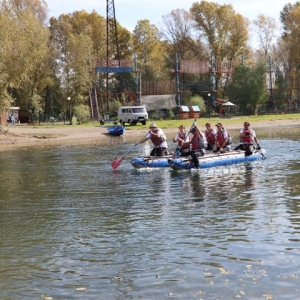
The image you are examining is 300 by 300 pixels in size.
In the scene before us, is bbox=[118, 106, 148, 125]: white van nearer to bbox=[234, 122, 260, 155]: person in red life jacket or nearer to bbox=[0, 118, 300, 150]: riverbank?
bbox=[0, 118, 300, 150]: riverbank

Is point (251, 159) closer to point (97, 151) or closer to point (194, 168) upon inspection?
point (194, 168)

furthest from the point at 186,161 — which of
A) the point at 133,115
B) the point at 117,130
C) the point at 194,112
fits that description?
the point at 194,112

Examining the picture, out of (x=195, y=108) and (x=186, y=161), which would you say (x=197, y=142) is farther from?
(x=195, y=108)

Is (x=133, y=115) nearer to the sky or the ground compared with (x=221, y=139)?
nearer to the sky

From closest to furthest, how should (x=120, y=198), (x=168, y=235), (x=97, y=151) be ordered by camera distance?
(x=168, y=235) < (x=120, y=198) < (x=97, y=151)

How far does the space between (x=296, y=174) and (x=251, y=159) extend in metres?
4.28

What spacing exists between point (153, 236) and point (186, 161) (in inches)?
416

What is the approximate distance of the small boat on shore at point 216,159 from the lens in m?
21.9

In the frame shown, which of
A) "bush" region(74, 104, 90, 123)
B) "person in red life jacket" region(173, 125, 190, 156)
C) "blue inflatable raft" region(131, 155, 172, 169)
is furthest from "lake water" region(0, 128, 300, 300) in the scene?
"bush" region(74, 104, 90, 123)

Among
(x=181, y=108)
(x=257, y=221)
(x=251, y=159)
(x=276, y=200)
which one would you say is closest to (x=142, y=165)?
(x=251, y=159)

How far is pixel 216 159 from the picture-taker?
23016mm

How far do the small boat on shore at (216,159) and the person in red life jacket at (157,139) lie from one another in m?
1.39

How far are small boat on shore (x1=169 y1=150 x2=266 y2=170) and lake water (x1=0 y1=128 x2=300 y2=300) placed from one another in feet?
1.38

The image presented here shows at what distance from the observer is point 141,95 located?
6694cm
